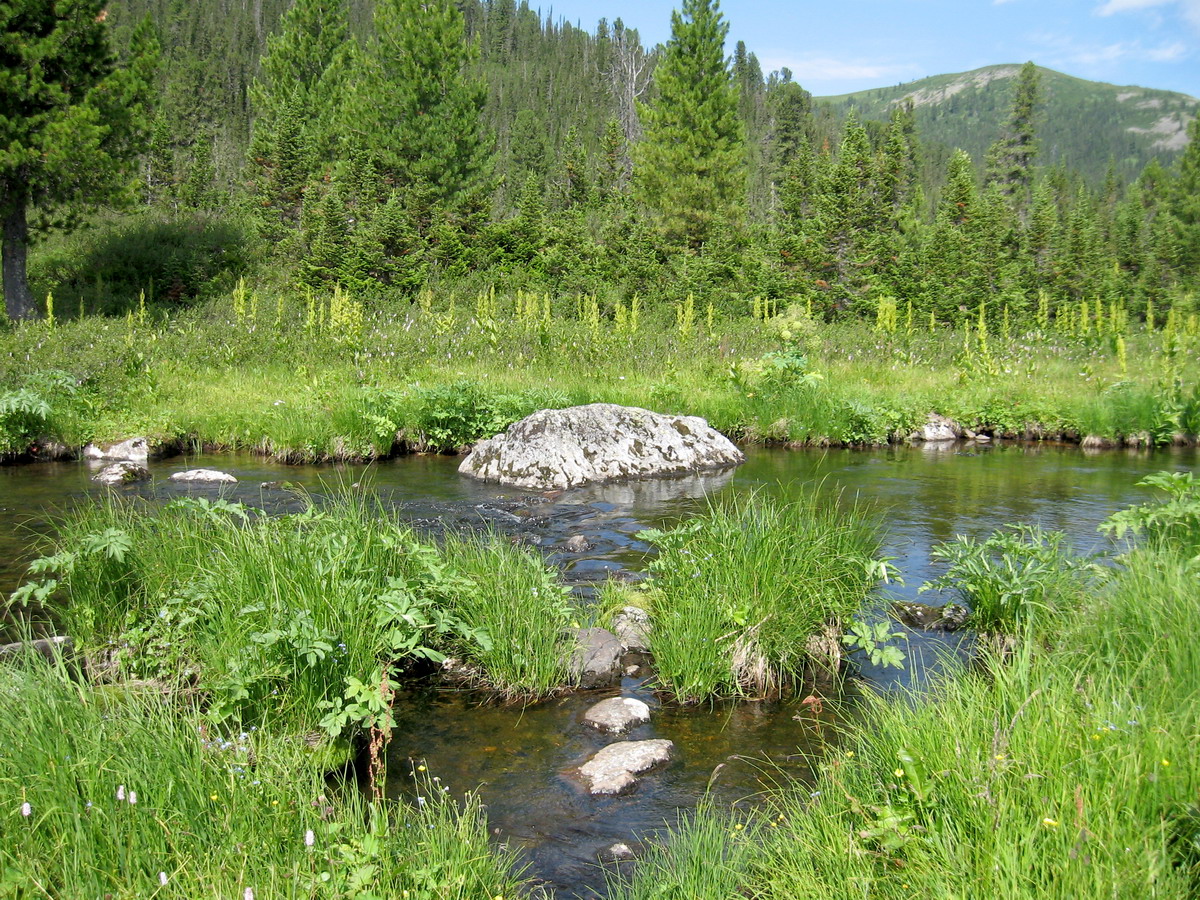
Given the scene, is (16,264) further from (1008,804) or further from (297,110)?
(1008,804)

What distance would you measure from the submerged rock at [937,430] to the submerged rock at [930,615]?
9.05m

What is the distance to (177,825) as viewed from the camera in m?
2.73

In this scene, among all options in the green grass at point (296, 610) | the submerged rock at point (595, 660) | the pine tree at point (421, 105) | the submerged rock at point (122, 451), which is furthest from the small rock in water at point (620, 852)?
the pine tree at point (421, 105)

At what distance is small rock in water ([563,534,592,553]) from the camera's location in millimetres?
7774

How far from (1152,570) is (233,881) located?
4.19m

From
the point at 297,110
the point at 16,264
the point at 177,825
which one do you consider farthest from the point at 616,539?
the point at 297,110

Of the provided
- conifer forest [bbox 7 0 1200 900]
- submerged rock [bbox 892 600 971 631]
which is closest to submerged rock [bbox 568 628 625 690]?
conifer forest [bbox 7 0 1200 900]

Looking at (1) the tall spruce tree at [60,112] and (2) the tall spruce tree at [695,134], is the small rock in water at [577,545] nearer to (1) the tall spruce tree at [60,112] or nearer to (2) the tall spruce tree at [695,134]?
(1) the tall spruce tree at [60,112]

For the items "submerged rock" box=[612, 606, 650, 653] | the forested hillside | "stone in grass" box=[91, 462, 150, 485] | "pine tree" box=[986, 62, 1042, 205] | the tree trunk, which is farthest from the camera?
"pine tree" box=[986, 62, 1042, 205]

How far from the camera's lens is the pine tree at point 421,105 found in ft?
98.6

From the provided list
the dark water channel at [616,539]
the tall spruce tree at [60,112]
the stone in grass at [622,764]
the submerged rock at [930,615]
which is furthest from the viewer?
the tall spruce tree at [60,112]

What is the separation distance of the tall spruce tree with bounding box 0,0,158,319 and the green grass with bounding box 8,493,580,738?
14.1m

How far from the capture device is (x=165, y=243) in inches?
1006

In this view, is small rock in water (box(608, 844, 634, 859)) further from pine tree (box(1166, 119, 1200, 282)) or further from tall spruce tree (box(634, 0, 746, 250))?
pine tree (box(1166, 119, 1200, 282))
